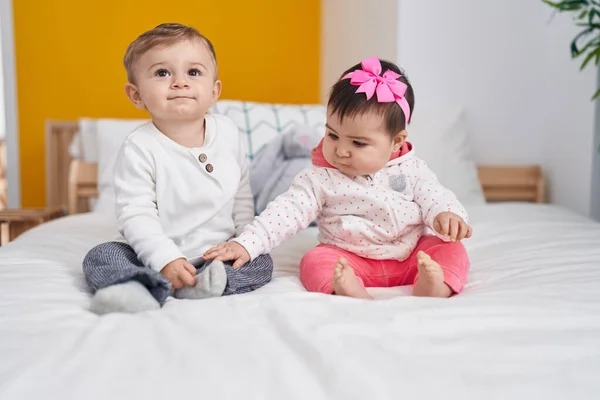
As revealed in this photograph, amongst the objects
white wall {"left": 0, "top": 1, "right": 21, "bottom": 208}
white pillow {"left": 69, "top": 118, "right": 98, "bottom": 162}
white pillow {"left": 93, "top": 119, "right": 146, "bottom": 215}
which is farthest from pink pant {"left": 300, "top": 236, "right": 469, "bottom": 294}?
white wall {"left": 0, "top": 1, "right": 21, "bottom": 208}

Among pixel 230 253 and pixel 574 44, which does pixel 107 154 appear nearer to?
pixel 230 253

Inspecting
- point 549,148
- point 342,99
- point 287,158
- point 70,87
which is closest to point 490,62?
point 549,148

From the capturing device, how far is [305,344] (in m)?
0.72

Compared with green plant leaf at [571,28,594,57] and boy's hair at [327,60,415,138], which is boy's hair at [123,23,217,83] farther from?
green plant leaf at [571,28,594,57]

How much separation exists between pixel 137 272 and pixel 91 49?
1989 mm

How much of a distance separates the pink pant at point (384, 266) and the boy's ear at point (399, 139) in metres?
0.20

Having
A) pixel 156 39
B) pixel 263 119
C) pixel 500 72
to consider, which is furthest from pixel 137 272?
pixel 500 72

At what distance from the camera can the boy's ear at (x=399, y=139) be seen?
1196 millimetres

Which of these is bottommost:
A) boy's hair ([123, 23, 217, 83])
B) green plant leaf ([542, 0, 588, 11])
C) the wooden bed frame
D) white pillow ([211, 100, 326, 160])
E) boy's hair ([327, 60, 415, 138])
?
the wooden bed frame

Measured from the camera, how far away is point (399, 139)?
47.8 inches

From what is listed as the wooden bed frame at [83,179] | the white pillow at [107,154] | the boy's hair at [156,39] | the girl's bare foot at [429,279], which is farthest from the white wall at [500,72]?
the girl's bare foot at [429,279]

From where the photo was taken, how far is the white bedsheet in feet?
2.02

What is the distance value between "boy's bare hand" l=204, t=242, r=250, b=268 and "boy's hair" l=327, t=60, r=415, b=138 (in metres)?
0.31

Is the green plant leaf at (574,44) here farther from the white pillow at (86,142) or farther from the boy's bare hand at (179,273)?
the white pillow at (86,142)
